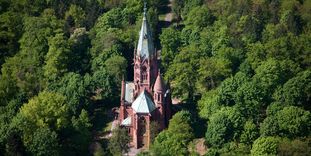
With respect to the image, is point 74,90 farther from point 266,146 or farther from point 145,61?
point 266,146

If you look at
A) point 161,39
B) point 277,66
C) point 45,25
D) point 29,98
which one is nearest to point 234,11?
point 161,39

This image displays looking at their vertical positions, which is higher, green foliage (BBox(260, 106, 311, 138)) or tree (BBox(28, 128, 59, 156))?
green foliage (BBox(260, 106, 311, 138))

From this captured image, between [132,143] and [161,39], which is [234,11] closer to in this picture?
[161,39]

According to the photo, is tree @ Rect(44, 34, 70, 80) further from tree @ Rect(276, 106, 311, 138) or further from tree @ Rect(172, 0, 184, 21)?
tree @ Rect(276, 106, 311, 138)

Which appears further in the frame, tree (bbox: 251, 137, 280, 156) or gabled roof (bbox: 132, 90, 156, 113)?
gabled roof (bbox: 132, 90, 156, 113)

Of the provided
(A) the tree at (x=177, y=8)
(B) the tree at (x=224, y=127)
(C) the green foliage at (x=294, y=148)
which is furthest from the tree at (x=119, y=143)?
(A) the tree at (x=177, y=8)

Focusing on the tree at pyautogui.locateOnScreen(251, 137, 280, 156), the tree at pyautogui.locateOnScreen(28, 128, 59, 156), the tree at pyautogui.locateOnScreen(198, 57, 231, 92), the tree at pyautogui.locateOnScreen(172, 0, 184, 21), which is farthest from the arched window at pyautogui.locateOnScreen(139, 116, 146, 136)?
the tree at pyautogui.locateOnScreen(172, 0, 184, 21)

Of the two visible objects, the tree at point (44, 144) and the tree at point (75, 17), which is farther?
the tree at point (75, 17)

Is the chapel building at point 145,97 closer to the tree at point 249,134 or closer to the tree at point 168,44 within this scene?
the tree at point 249,134

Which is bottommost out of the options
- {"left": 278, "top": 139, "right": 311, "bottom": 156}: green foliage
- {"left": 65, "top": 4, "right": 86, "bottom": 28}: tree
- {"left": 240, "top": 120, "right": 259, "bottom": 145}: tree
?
{"left": 278, "top": 139, "right": 311, "bottom": 156}: green foliage

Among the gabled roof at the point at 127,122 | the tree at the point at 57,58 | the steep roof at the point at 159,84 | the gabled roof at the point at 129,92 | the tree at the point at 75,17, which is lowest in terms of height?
the gabled roof at the point at 127,122
